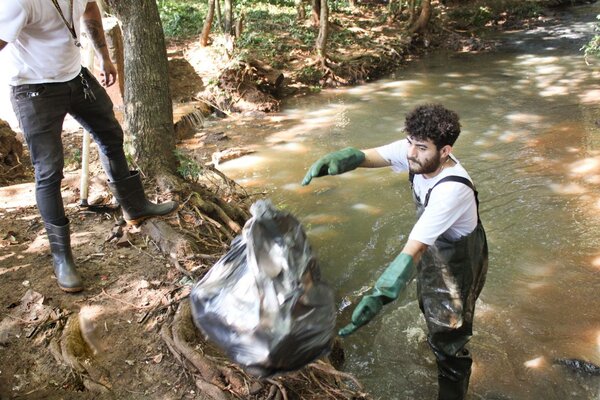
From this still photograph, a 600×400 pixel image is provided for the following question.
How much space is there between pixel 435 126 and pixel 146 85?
276 cm

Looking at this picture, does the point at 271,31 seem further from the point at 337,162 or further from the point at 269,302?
the point at 269,302

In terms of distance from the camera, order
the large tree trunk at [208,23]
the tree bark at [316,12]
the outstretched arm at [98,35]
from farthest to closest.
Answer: the tree bark at [316,12] < the large tree trunk at [208,23] < the outstretched arm at [98,35]

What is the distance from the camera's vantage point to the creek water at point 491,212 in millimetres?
3338

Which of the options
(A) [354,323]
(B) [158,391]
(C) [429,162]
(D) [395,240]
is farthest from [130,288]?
(D) [395,240]

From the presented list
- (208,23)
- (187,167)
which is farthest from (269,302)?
(208,23)

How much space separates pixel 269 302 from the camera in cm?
182

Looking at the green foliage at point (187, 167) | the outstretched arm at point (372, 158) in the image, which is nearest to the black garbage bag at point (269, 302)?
the outstretched arm at point (372, 158)

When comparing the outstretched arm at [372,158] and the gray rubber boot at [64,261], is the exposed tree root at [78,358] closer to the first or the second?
the gray rubber boot at [64,261]

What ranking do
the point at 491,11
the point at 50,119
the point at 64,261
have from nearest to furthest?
the point at 50,119
the point at 64,261
the point at 491,11

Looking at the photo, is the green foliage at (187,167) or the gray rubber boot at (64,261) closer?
the gray rubber boot at (64,261)

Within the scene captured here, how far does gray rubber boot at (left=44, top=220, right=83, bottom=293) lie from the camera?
113 inches

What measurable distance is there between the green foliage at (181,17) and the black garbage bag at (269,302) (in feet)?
37.4

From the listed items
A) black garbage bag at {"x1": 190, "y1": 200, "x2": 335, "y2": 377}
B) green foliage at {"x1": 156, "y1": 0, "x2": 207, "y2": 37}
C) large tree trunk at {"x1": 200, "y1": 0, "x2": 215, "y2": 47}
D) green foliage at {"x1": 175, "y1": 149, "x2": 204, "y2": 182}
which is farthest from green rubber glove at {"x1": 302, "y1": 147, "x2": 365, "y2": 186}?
green foliage at {"x1": 156, "y1": 0, "x2": 207, "y2": 37}

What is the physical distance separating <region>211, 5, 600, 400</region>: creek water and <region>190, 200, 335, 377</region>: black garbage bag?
155cm
